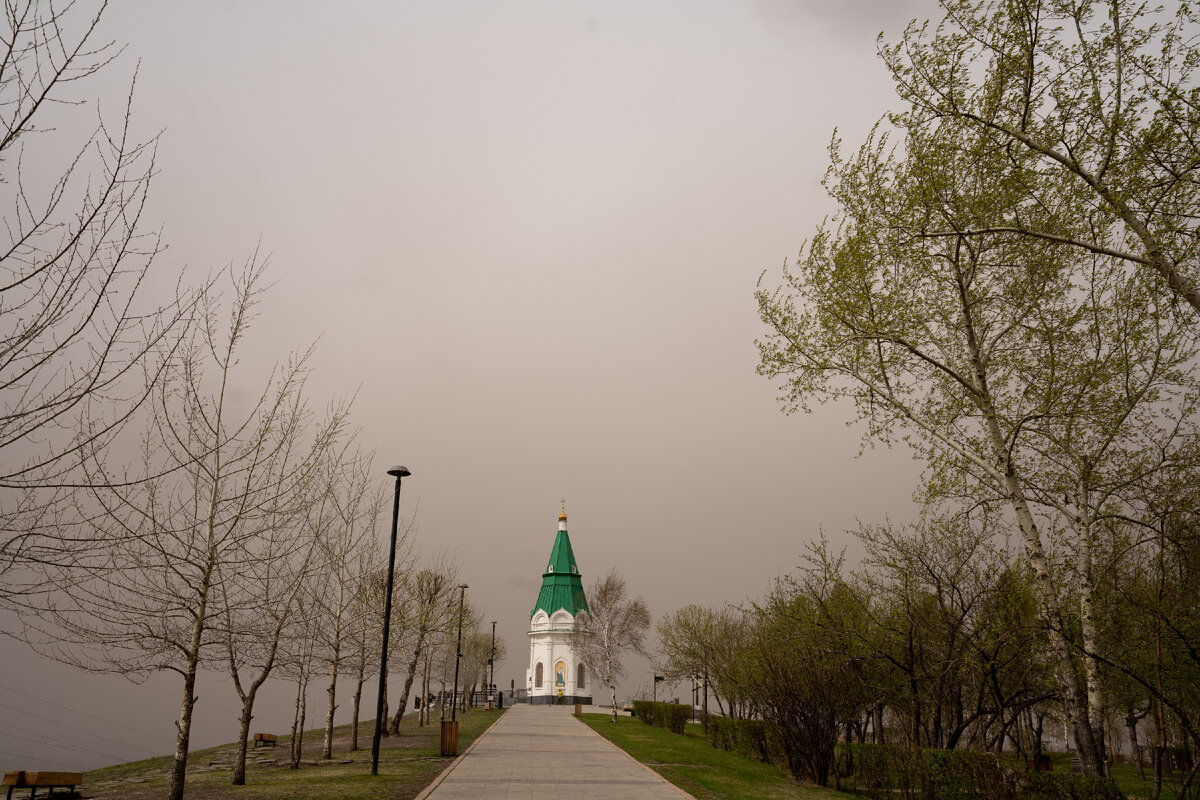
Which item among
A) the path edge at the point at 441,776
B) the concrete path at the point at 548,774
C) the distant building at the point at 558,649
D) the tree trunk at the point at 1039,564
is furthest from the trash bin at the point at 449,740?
the distant building at the point at 558,649

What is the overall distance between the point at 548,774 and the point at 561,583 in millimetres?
54840

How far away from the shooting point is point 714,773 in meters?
18.7

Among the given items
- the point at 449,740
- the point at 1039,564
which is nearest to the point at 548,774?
the point at 449,740

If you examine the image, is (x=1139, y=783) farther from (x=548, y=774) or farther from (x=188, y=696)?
(x=188, y=696)

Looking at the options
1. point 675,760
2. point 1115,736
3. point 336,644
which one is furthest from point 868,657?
point 1115,736

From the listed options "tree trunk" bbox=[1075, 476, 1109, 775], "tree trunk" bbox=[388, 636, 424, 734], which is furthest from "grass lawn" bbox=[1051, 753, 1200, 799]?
"tree trunk" bbox=[388, 636, 424, 734]

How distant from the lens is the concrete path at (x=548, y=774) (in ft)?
46.2

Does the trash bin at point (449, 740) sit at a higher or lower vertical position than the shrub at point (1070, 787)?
lower

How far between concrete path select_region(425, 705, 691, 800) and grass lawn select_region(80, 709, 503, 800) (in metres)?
0.77

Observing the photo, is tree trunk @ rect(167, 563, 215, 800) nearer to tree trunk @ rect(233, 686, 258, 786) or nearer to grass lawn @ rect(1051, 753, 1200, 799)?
tree trunk @ rect(233, 686, 258, 786)

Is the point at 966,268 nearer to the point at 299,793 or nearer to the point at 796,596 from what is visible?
the point at 796,596

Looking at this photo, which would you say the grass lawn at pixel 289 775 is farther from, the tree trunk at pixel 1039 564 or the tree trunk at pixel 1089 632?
the tree trunk at pixel 1089 632

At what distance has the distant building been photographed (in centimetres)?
6781

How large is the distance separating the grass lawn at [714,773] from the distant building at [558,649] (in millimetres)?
39818
